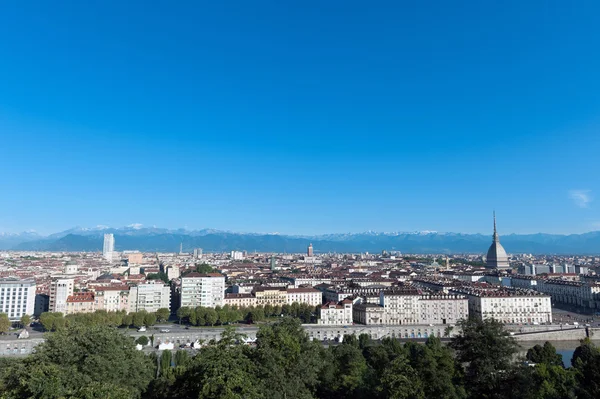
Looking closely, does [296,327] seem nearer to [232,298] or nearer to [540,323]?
[232,298]

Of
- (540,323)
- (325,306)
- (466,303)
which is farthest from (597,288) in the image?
(325,306)

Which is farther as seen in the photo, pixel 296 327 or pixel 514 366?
pixel 296 327

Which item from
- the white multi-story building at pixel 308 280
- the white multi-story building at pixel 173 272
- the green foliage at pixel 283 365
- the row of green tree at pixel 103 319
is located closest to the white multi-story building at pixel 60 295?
the row of green tree at pixel 103 319

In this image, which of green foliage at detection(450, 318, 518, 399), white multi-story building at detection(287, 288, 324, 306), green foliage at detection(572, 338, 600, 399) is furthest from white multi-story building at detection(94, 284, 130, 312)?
green foliage at detection(572, 338, 600, 399)

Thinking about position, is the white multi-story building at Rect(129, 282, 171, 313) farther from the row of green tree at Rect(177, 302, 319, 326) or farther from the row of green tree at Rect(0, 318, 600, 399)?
the row of green tree at Rect(0, 318, 600, 399)

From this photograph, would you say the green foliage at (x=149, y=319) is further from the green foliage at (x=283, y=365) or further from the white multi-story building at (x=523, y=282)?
the white multi-story building at (x=523, y=282)

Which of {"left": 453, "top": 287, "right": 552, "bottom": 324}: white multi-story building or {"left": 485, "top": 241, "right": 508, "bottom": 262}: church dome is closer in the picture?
{"left": 453, "top": 287, "right": 552, "bottom": 324}: white multi-story building
